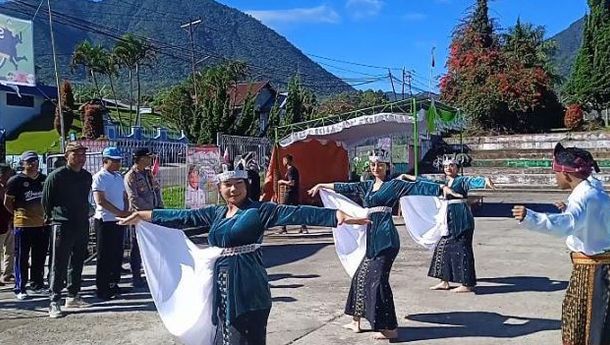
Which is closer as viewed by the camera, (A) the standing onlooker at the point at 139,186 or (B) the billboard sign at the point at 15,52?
(A) the standing onlooker at the point at 139,186

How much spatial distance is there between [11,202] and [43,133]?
45283 mm

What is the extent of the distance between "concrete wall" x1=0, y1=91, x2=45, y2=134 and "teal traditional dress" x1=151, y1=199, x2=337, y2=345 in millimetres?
50121

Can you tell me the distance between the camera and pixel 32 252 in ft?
29.7

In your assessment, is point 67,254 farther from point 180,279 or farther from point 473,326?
point 473,326

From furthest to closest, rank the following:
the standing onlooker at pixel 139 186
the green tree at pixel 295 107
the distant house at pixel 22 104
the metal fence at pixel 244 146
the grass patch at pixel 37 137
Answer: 1. the distant house at pixel 22 104
2. the grass patch at pixel 37 137
3. the green tree at pixel 295 107
4. the metal fence at pixel 244 146
5. the standing onlooker at pixel 139 186

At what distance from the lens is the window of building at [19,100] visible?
52750mm

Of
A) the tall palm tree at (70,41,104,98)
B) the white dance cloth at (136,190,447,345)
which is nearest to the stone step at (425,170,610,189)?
the white dance cloth at (136,190,447,345)

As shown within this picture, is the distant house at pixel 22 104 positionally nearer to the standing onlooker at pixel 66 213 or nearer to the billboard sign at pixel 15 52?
the billboard sign at pixel 15 52

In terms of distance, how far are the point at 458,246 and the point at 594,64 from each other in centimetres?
3203

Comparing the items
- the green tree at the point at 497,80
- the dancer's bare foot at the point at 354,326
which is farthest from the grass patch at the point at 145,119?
the dancer's bare foot at the point at 354,326

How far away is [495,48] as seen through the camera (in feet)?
128

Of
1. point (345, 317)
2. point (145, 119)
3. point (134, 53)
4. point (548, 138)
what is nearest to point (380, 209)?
point (345, 317)

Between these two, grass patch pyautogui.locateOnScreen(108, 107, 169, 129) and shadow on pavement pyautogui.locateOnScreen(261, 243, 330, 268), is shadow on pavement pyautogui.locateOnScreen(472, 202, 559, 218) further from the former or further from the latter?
grass patch pyautogui.locateOnScreen(108, 107, 169, 129)

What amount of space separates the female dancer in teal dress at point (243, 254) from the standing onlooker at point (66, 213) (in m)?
3.58
